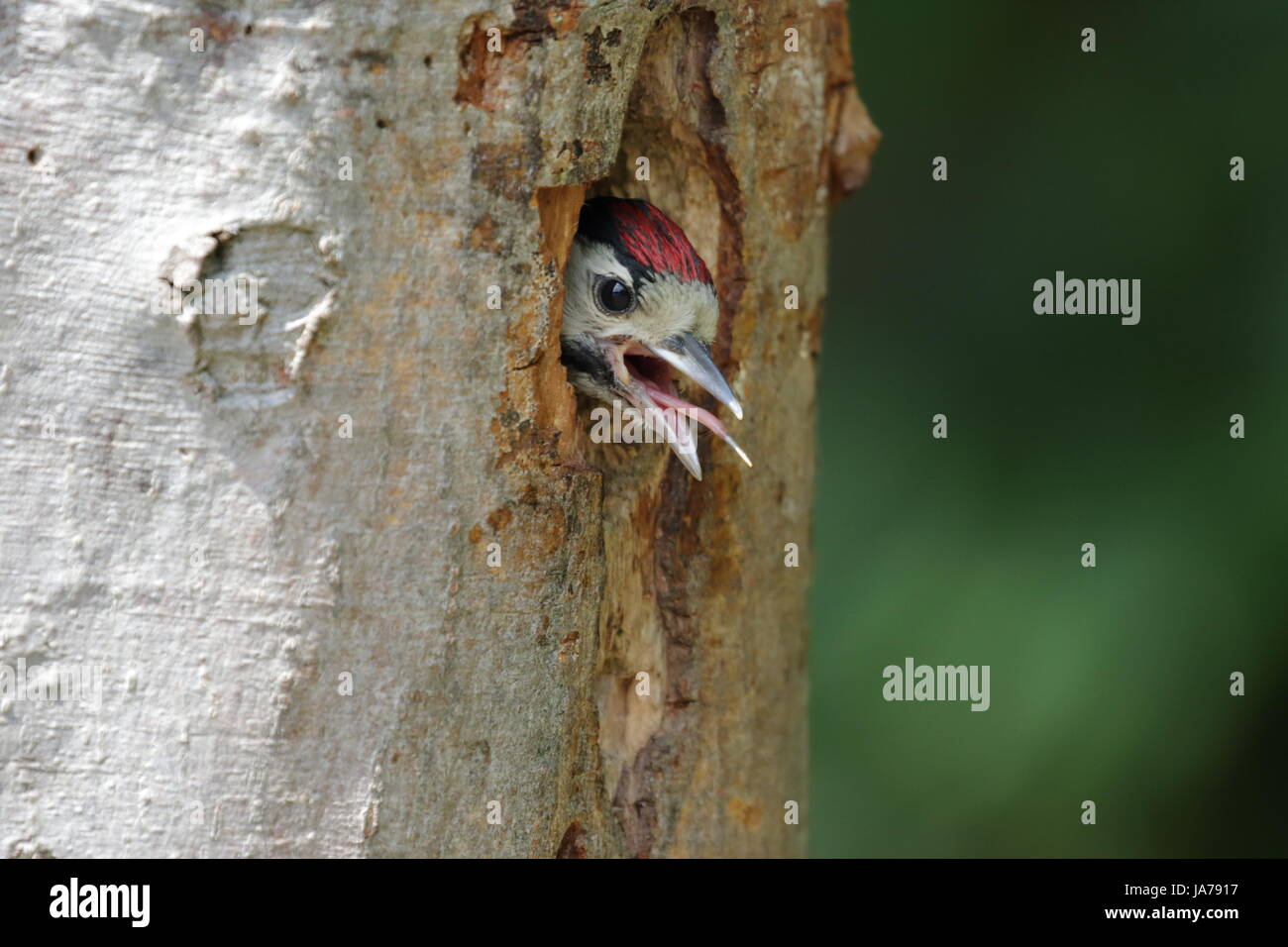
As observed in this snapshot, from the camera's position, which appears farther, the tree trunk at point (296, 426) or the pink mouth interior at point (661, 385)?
the pink mouth interior at point (661, 385)

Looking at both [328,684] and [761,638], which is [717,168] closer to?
[761,638]

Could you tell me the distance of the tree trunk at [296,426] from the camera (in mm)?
1724

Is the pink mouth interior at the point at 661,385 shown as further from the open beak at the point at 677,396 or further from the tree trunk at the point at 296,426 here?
the tree trunk at the point at 296,426

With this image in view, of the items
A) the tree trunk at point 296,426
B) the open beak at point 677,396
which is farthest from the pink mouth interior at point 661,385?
the tree trunk at point 296,426

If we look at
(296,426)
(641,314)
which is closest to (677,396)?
(641,314)

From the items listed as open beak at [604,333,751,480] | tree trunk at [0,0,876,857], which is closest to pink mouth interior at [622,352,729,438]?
open beak at [604,333,751,480]

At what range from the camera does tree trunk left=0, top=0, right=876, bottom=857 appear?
1.72 metres

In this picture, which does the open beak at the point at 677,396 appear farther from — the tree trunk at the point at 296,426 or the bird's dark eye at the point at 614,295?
the tree trunk at the point at 296,426

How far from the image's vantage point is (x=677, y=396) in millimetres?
2365

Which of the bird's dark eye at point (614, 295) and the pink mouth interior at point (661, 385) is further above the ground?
the bird's dark eye at point (614, 295)

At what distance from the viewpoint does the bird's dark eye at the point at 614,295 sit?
2258mm

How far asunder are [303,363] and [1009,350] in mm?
2635

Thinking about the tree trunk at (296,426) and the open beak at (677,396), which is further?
the open beak at (677,396)

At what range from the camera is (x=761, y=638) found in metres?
2.52
